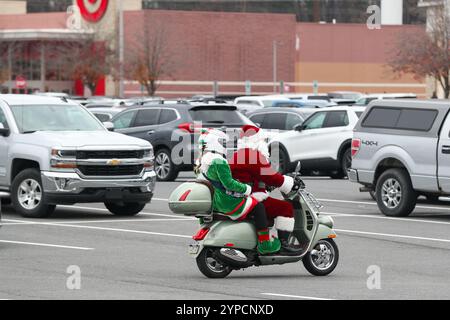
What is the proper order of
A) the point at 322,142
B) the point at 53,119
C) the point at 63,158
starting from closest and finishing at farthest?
the point at 63,158, the point at 53,119, the point at 322,142

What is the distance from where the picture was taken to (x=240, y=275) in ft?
42.5

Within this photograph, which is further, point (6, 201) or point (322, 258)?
point (6, 201)

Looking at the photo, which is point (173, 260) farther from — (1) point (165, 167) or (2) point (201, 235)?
(1) point (165, 167)

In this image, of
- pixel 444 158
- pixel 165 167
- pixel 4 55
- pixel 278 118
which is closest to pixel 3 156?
pixel 444 158

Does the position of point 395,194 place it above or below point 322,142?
below

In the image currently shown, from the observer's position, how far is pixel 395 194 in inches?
800

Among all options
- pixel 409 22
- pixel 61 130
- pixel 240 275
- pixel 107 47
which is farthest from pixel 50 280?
pixel 409 22

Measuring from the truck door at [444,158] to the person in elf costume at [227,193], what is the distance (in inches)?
294

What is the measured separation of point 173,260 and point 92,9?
251ft

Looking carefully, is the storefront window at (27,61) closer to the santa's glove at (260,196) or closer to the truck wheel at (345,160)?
the truck wheel at (345,160)

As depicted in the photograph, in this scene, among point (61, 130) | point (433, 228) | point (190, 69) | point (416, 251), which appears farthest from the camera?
point (190, 69)
